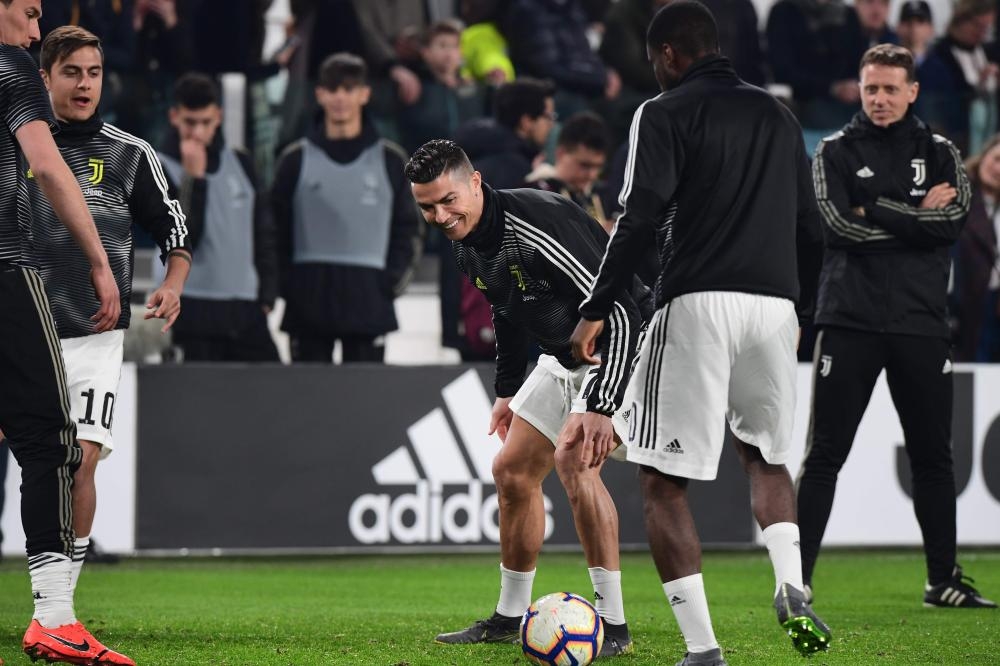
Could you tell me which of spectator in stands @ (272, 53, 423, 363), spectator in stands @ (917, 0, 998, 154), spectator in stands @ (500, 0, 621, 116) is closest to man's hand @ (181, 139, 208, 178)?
spectator in stands @ (272, 53, 423, 363)

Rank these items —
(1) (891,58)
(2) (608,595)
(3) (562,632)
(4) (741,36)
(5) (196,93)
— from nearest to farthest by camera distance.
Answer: (3) (562,632), (2) (608,595), (1) (891,58), (5) (196,93), (4) (741,36)

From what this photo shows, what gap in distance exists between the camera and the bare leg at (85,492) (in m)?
6.00

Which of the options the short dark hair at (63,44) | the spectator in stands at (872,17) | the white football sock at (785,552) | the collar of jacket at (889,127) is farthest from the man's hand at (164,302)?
the spectator in stands at (872,17)

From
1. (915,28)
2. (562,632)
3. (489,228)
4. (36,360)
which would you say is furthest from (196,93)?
(915,28)

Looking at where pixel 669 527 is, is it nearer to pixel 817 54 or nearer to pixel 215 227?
pixel 215 227

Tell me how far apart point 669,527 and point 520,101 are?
5610 mm

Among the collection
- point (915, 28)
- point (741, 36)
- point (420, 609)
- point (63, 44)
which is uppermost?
point (915, 28)

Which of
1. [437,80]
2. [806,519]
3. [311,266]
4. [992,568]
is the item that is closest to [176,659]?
[806,519]

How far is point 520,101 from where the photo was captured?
10.0 meters

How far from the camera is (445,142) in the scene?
18.1 feet

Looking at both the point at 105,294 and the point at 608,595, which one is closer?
the point at 105,294

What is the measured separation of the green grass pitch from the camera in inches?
220

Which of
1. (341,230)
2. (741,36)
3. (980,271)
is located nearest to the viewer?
(341,230)

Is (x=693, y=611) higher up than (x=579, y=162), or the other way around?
(x=579, y=162)
